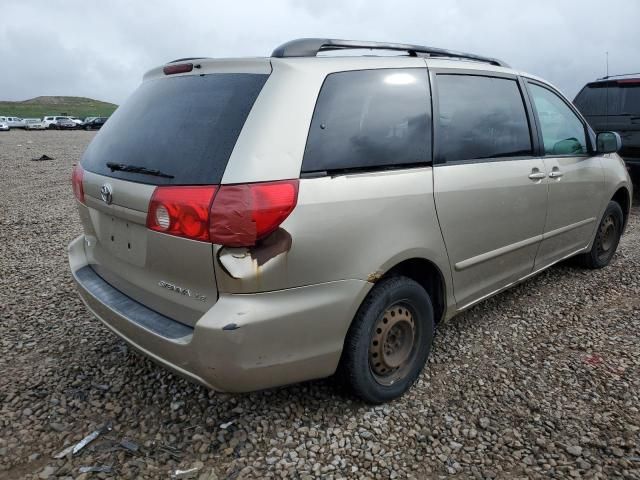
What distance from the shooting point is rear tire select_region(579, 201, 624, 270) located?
180 inches

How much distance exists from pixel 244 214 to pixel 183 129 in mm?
598

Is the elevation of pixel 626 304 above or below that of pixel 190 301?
below

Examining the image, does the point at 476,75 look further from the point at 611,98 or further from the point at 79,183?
the point at 611,98

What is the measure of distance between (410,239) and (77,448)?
1.86 metres

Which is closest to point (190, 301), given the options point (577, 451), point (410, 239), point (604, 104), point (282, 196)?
point (282, 196)

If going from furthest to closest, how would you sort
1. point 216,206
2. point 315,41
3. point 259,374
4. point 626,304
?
point 626,304 < point 315,41 < point 259,374 < point 216,206

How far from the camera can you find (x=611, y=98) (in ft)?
24.3

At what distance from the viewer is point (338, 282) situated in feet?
7.13

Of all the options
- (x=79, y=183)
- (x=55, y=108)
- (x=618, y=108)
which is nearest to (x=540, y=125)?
(x=79, y=183)

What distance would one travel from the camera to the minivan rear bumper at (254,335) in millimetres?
1965

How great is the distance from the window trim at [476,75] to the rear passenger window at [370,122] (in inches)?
1.9

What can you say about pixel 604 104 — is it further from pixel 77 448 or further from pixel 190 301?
pixel 77 448

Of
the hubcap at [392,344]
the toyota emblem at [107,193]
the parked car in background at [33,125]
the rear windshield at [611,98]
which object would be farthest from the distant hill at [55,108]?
the hubcap at [392,344]

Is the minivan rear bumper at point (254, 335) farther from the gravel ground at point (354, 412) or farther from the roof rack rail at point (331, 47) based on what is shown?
the roof rack rail at point (331, 47)
